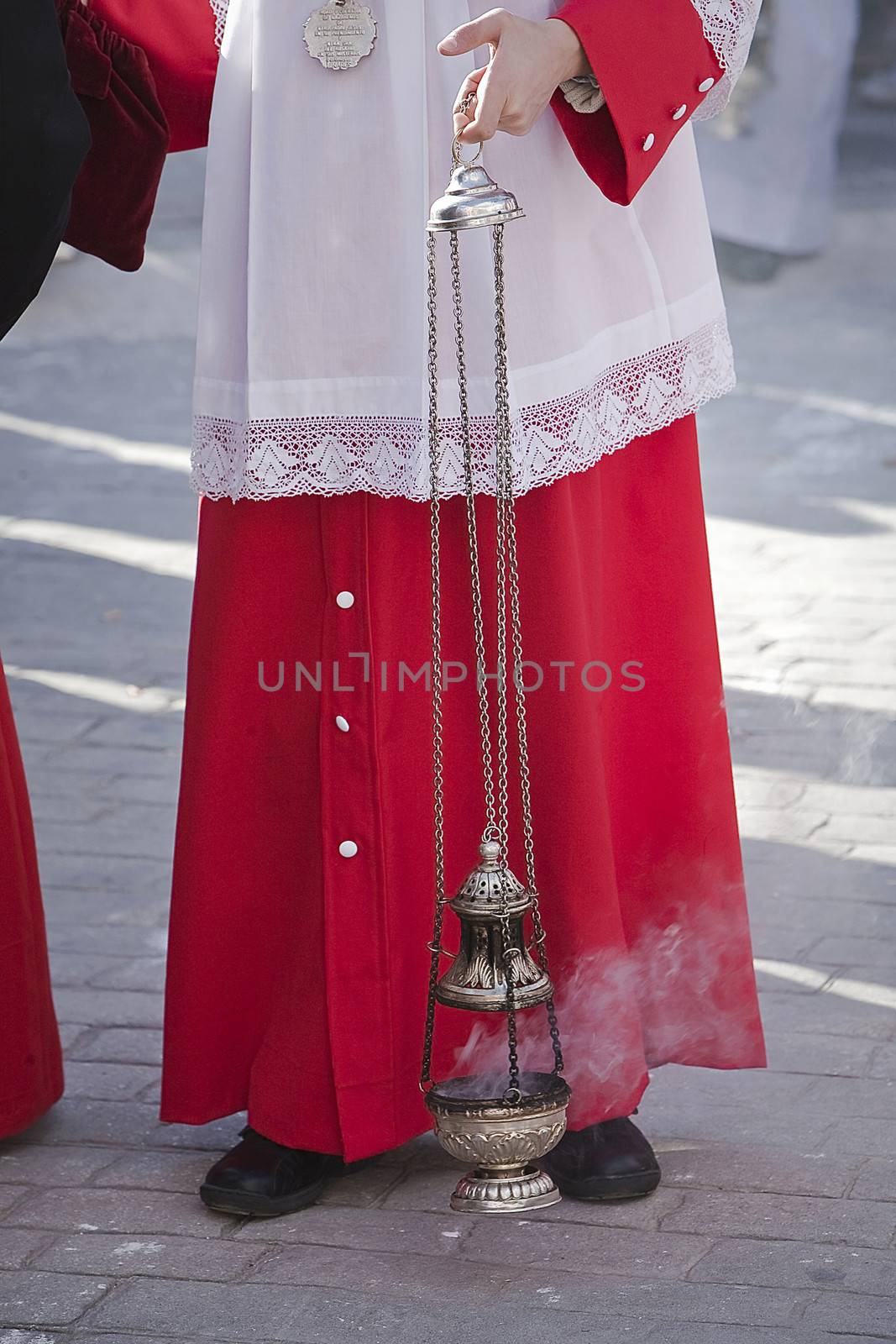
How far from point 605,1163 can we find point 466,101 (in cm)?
128

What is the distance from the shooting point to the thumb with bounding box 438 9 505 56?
1925 mm

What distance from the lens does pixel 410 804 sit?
2.32m

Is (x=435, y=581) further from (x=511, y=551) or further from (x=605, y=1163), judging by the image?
(x=605, y=1163)

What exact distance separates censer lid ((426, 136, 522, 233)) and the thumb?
0.44 ft

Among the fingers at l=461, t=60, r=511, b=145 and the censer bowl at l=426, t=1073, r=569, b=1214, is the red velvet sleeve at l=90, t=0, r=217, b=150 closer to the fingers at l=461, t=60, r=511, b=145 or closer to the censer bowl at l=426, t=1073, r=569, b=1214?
the fingers at l=461, t=60, r=511, b=145

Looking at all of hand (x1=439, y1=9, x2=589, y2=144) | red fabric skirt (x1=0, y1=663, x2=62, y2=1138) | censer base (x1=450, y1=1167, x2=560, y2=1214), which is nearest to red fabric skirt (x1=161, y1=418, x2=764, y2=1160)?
red fabric skirt (x1=0, y1=663, x2=62, y2=1138)

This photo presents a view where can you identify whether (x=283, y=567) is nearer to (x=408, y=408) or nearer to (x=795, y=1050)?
(x=408, y=408)

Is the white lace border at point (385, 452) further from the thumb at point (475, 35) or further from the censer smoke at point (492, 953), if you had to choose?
the thumb at point (475, 35)

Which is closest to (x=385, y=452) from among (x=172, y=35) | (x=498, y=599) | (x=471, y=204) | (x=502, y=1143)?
(x=498, y=599)

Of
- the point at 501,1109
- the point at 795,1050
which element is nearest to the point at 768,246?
the point at 795,1050

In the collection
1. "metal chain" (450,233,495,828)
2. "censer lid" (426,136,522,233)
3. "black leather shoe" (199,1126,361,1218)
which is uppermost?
"censer lid" (426,136,522,233)

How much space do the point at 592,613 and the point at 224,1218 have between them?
0.88 metres

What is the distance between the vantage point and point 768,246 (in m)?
10.1

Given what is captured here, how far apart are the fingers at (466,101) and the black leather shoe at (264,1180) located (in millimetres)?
1250
